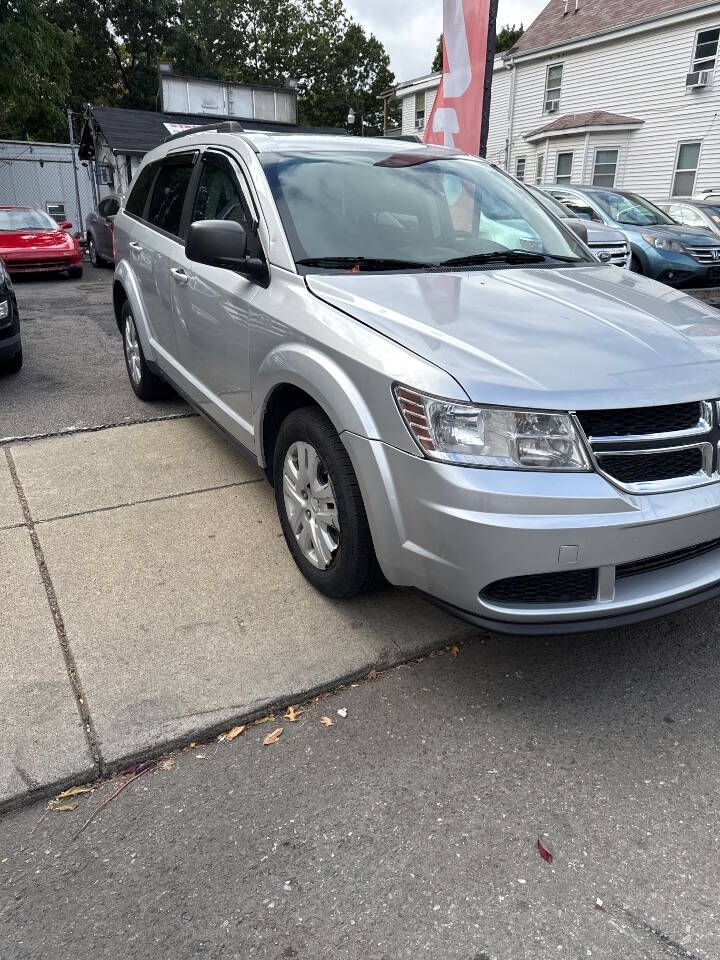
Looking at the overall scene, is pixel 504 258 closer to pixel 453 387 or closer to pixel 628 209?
pixel 453 387

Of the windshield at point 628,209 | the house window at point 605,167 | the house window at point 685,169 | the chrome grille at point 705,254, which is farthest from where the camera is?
the house window at point 605,167

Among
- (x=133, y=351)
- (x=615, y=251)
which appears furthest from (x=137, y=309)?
(x=615, y=251)

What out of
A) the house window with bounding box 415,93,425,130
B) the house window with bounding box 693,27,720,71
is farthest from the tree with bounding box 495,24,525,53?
the house window with bounding box 693,27,720,71

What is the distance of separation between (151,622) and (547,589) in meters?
1.66

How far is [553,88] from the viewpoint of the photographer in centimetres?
2561

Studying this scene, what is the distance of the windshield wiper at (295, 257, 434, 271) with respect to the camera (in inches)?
126

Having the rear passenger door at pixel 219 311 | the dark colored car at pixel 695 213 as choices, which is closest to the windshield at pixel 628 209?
the dark colored car at pixel 695 213

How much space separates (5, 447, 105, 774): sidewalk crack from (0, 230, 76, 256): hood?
11.3 meters

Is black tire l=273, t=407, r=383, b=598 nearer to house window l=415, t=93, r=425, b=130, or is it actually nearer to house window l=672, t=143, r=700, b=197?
house window l=672, t=143, r=700, b=197

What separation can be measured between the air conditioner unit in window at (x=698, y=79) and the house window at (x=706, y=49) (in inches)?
8.8

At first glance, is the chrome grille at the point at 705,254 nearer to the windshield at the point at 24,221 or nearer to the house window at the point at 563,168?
the windshield at the point at 24,221

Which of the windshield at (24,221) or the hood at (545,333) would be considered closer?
the hood at (545,333)

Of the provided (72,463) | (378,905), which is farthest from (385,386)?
(72,463)

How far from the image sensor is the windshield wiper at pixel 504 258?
3.43 metres
